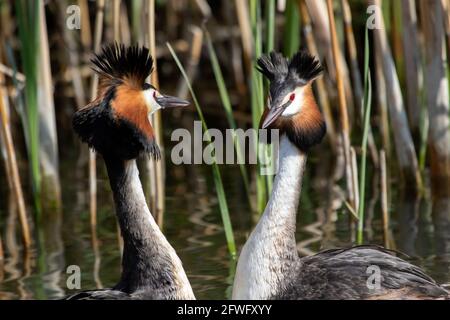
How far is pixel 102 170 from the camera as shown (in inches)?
435

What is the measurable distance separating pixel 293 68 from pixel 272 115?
1.15 ft

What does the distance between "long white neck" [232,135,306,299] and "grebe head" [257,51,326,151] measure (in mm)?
90

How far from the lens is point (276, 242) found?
21.6 ft

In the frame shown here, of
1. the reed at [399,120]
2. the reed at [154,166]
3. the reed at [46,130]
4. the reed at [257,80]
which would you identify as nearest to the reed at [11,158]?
the reed at [154,166]

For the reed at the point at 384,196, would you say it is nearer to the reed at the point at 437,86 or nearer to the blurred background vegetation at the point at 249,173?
the blurred background vegetation at the point at 249,173

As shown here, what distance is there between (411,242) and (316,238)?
72 cm

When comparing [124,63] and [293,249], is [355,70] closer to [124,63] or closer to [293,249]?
[293,249]

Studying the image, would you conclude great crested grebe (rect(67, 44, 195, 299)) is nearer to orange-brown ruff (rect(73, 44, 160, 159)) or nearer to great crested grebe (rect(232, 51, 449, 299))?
orange-brown ruff (rect(73, 44, 160, 159))

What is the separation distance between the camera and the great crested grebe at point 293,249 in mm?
6391

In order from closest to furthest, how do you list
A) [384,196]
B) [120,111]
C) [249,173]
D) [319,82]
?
[120,111], [384,196], [319,82], [249,173]

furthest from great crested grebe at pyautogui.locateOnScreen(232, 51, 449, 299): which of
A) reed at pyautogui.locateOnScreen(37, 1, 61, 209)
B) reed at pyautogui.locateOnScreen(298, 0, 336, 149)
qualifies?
reed at pyautogui.locateOnScreen(37, 1, 61, 209)

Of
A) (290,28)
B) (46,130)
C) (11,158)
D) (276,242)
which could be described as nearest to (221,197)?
(276,242)

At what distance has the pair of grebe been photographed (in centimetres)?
638
